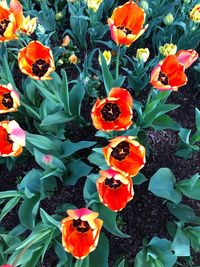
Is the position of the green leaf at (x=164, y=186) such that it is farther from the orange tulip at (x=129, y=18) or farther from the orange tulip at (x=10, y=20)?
the orange tulip at (x=10, y=20)

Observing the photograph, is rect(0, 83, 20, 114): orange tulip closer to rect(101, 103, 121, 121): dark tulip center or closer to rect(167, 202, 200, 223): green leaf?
rect(101, 103, 121, 121): dark tulip center

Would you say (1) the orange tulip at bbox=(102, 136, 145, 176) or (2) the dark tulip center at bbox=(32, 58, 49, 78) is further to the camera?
(2) the dark tulip center at bbox=(32, 58, 49, 78)

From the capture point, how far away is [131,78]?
173 cm

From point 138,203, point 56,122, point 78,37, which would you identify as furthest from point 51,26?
point 138,203

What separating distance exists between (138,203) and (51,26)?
93cm

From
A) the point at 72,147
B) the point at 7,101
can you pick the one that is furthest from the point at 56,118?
the point at 7,101

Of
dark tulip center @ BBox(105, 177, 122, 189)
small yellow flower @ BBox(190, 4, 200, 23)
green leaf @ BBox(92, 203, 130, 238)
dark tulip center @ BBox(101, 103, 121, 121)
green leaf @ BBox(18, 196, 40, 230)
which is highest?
small yellow flower @ BBox(190, 4, 200, 23)

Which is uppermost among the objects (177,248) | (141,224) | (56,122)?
(56,122)

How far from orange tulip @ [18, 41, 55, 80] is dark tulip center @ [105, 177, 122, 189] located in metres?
0.38

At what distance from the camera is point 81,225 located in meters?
1.18

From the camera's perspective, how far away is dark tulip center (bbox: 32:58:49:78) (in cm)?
130

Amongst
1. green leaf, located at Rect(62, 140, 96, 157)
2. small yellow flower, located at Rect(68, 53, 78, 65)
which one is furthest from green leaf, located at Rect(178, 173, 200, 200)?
small yellow flower, located at Rect(68, 53, 78, 65)

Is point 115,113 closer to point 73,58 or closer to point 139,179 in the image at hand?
point 139,179

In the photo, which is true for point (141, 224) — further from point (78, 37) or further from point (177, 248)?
point (78, 37)
